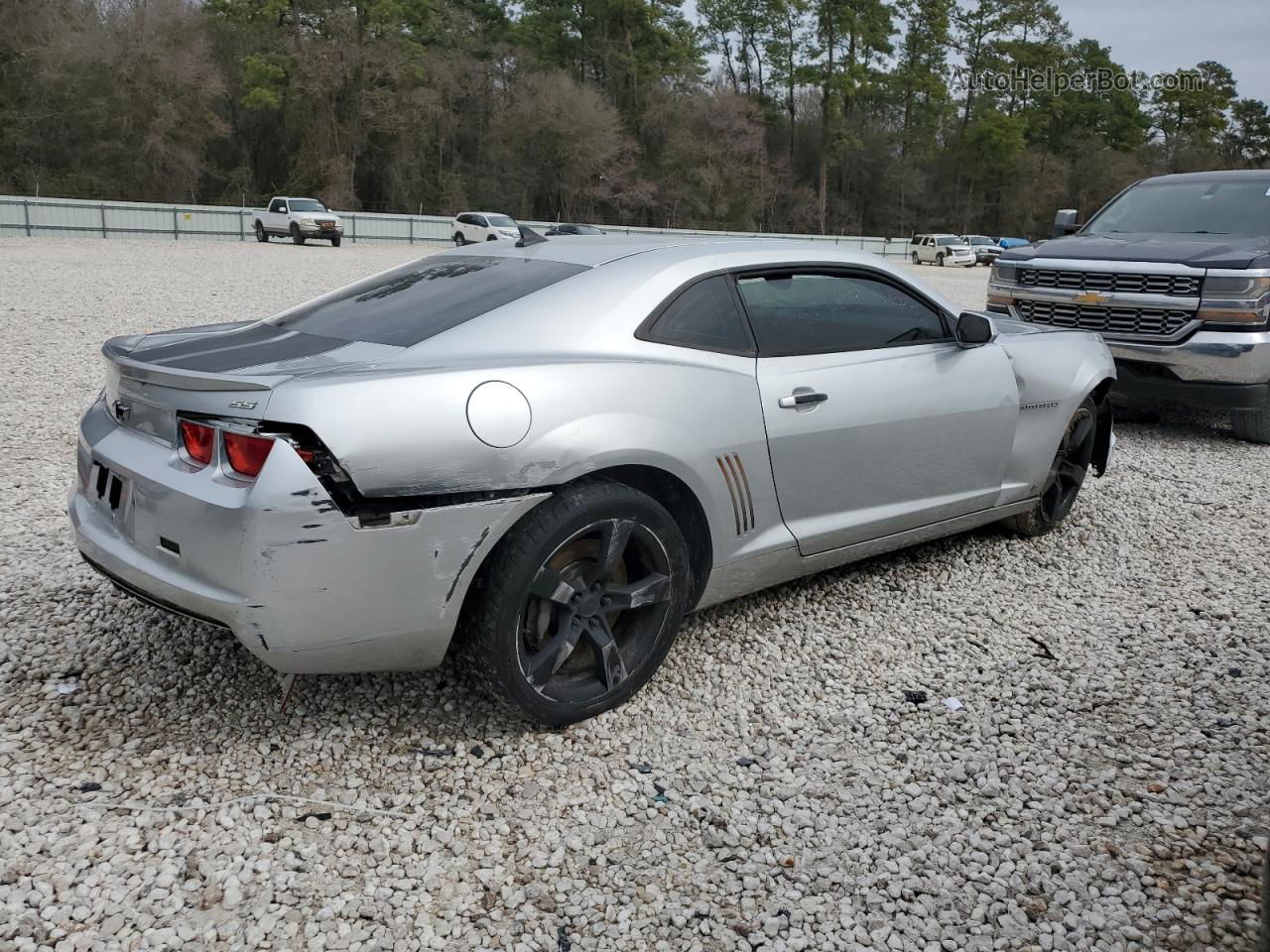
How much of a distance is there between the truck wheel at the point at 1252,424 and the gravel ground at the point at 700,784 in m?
3.87

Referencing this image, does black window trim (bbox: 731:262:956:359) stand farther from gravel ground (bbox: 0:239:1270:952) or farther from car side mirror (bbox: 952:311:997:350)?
gravel ground (bbox: 0:239:1270:952)

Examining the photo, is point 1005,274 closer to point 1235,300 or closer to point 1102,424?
point 1235,300

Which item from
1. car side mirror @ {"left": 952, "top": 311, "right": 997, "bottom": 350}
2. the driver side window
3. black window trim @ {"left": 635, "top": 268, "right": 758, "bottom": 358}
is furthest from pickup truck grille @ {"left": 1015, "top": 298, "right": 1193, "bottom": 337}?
black window trim @ {"left": 635, "top": 268, "right": 758, "bottom": 358}

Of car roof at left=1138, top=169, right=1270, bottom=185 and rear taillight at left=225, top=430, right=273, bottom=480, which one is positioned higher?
car roof at left=1138, top=169, right=1270, bottom=185

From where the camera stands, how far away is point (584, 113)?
5506cm

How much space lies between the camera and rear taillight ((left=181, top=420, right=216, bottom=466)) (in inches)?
111

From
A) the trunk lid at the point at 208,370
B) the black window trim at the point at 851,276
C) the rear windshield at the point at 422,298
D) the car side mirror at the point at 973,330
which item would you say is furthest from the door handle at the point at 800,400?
the trunk lid at the point at 208,370

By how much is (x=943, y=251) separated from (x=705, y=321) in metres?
42.0

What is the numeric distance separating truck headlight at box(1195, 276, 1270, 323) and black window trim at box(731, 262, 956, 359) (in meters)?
4.11

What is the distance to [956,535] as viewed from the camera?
5.40m

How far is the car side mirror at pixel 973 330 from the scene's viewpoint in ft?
14.4

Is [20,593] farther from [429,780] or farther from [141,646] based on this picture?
[429,780]

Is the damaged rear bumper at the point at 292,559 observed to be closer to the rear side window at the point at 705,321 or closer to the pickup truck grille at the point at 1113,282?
the rear side window at the point at 705,321

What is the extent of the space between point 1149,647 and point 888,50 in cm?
7296
